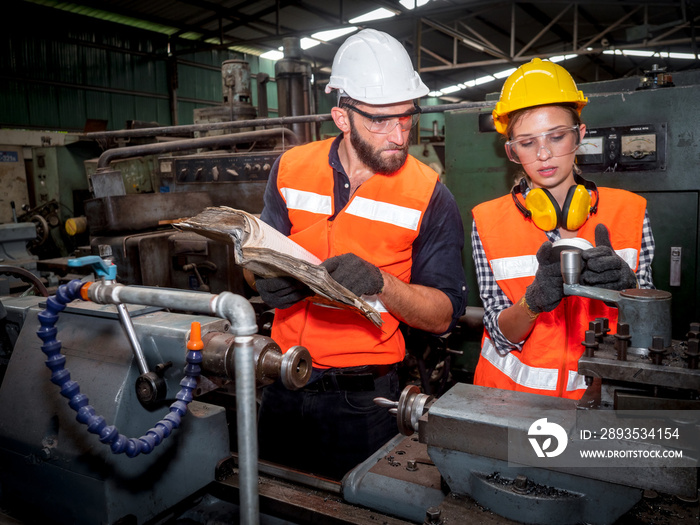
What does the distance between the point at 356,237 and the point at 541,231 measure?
0.55m

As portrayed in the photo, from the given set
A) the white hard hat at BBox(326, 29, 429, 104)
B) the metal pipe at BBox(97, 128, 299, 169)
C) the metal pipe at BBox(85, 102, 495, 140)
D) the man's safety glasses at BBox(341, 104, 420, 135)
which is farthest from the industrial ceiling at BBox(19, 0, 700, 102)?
the man's safety glasses at BBox(341, 104, 420, 135)

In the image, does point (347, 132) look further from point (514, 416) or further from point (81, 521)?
point (81, 521)

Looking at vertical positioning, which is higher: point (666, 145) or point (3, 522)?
point (666, 145)

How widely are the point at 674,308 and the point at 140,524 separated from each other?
7.49 ft

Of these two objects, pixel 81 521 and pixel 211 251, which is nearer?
pixel 81 521

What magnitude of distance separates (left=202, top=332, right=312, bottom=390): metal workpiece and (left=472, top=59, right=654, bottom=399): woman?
0.67 meters

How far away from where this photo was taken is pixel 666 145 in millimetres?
2215

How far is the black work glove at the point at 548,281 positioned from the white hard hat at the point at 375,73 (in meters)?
0.61

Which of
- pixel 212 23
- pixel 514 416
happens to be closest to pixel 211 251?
pixel 514 416

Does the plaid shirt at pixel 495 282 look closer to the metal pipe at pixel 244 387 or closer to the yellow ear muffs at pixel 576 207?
the yellow ear muffs at pixel 576 207

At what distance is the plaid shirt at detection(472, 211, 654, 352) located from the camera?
57.2 inches

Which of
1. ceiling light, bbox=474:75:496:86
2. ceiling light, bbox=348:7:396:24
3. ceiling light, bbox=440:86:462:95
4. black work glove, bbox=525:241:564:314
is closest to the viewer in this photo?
black work glove, bbox=525:241:564:314

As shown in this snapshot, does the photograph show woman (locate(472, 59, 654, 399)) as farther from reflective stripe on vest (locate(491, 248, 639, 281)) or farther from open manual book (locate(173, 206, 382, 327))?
open manual book (locate(173, 206, 382, 327))

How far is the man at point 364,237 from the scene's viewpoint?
1498 mm
